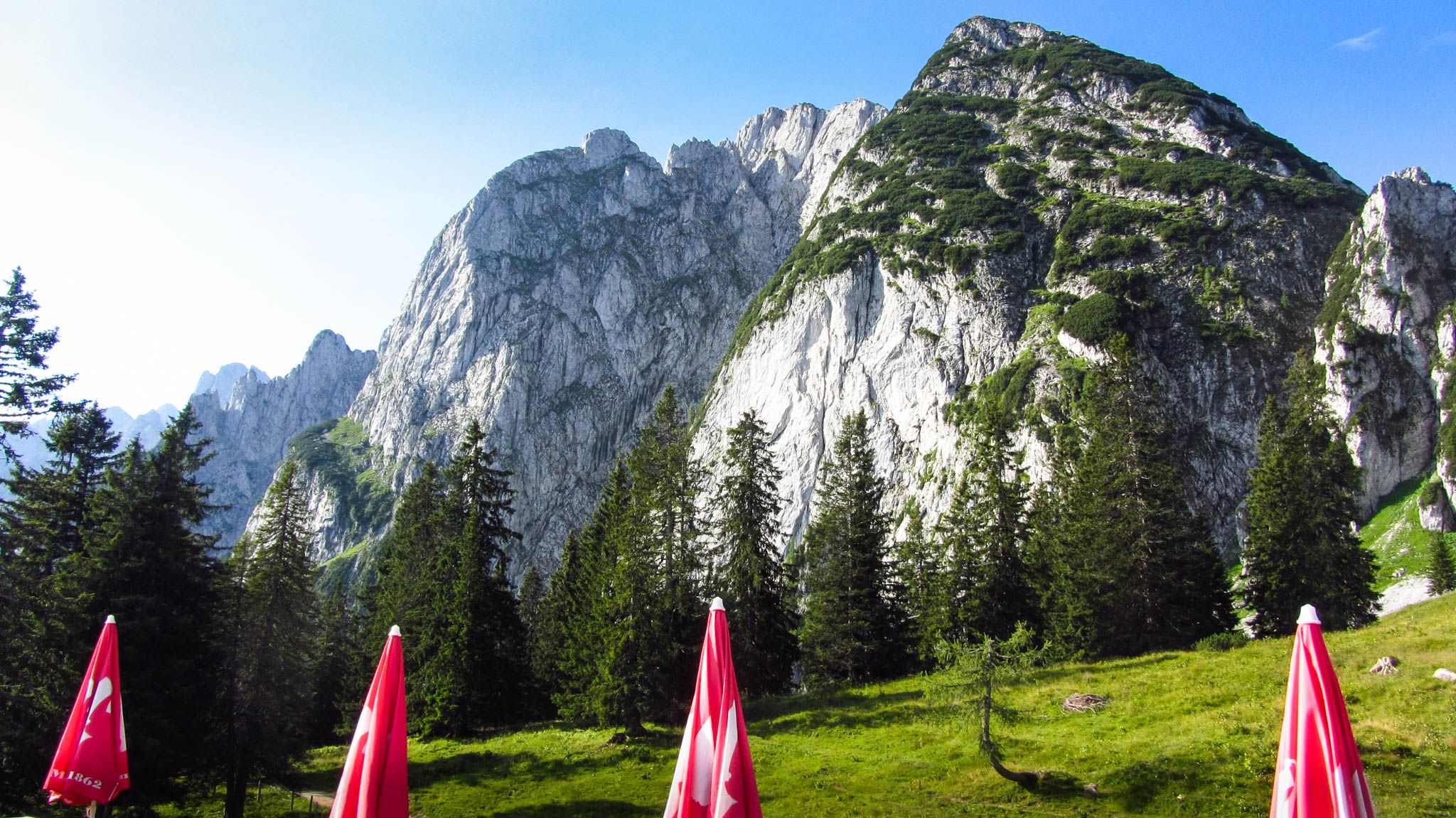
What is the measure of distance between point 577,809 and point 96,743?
43.3 feet

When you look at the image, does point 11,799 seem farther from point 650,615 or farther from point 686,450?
point 686,450

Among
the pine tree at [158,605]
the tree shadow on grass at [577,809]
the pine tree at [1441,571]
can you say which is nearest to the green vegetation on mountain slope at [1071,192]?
the pine tree at [1441,571]

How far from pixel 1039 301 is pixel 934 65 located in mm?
103721

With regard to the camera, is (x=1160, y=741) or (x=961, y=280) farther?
(x=961, y=280)

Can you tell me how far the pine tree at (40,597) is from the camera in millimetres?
19672

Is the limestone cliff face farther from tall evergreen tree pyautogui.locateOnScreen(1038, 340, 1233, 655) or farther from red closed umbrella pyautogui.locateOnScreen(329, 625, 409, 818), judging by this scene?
red closed umbrella pyautogui.locateOnScreen(329, 625, 409, 818)

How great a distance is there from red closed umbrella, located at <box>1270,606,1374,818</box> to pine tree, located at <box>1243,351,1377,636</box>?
42691mm

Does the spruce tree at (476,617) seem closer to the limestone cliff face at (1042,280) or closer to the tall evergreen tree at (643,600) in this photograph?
the tall evergreen tree at (643,600)

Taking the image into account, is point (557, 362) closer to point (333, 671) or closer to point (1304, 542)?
point (333, 671)

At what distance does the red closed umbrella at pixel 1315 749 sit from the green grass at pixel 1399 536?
76.6 m

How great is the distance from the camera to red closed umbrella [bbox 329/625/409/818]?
28.6ft

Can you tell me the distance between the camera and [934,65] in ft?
601

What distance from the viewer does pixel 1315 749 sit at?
7648 millimetres

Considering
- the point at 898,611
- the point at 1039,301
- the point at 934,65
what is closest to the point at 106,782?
the point at 898,611
